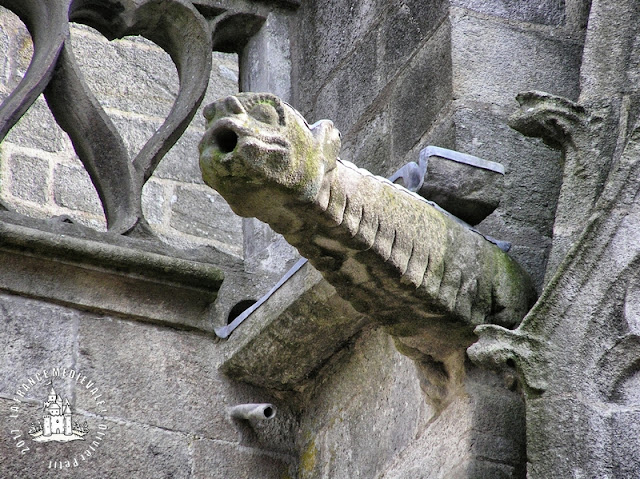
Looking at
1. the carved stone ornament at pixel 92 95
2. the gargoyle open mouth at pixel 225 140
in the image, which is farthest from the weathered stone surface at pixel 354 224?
the carved stone ornament at pixel 92 95

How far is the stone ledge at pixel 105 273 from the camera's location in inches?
145

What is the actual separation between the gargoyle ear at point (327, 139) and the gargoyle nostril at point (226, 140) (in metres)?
0.16

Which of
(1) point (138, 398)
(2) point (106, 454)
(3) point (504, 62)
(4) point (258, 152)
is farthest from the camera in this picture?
(1) point (138, 398)

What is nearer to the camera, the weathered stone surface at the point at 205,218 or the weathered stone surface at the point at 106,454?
the weathered stone surface at the point at 106,454

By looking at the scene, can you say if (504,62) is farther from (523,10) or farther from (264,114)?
(264,114)

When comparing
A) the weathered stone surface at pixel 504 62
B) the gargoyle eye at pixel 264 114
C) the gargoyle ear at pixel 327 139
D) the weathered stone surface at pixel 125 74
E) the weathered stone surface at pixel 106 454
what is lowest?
the weathered stone surface at pixel 106 454

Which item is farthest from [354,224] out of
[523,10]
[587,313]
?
[523,10]

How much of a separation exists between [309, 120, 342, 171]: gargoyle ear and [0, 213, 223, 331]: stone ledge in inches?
46.4

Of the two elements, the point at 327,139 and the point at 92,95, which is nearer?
the point at 327,139

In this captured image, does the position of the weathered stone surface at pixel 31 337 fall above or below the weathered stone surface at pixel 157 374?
below

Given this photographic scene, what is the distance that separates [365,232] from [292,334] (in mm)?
904

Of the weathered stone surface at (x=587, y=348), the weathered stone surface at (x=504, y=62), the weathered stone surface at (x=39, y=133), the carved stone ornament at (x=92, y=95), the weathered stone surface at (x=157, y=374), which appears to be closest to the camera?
the weathered stone surface at (x=587, y=348)

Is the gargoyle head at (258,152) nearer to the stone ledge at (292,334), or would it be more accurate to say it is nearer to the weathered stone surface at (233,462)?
the stone ledge at (292,334)

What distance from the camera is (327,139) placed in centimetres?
268
